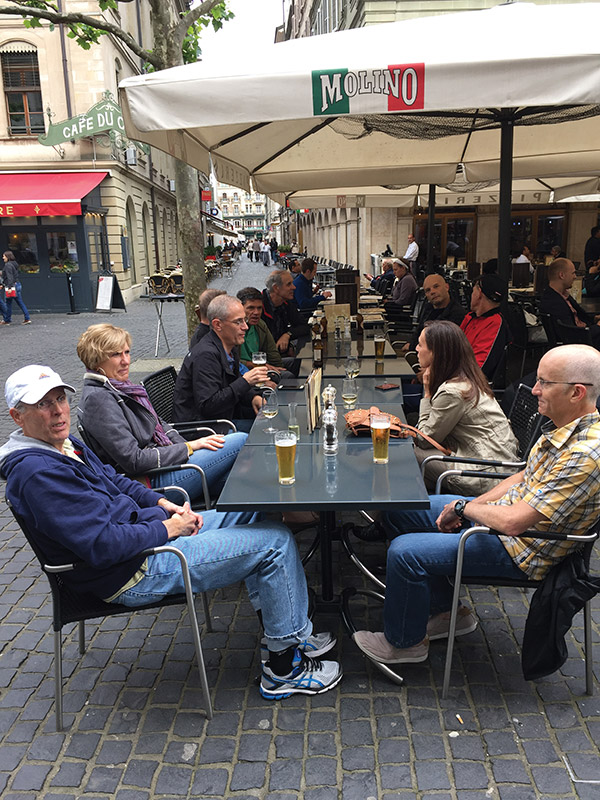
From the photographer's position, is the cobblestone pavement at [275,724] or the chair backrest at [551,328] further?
the chair backrest at [551,328]

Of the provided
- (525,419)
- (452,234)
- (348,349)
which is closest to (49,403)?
(525,419)

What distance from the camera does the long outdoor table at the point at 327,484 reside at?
2578mm

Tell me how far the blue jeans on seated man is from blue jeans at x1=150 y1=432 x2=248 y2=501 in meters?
1.33

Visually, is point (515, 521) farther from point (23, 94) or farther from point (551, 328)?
point (23, 94)

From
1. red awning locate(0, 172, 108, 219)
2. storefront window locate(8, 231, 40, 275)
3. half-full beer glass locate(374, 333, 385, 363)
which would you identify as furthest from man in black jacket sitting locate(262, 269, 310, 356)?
storefront window locate(8, 231, 40, 275)

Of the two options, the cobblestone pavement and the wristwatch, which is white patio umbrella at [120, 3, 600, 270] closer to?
the wristwatch

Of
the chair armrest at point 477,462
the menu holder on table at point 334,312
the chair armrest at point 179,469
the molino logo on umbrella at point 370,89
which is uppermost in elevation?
the molino logo on umbrella at point 370,89

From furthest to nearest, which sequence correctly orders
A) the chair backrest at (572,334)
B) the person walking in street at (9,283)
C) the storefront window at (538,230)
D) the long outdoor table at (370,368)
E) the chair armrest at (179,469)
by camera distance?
the storefront window at (538,230) → the person walking in street at (9,283) → the chair backrest at (572,334) → the long outdoor table at (370,368) → the chair armrest at (179,469)

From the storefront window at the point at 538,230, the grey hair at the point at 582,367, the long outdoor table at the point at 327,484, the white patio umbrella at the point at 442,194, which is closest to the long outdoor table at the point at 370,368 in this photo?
the long outdoor table at the point at 327,484

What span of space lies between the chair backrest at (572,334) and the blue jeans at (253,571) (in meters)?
4.69

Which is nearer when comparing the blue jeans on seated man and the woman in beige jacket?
the blue jeans on seated man

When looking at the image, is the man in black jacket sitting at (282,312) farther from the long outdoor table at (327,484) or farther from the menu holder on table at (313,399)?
the long outdoor table at (327,484)

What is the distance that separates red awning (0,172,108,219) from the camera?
707 inches

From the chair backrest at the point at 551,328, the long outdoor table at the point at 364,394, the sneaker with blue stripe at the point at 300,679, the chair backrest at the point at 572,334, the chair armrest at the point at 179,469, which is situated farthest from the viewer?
the chair backrest at the point at 551,328
